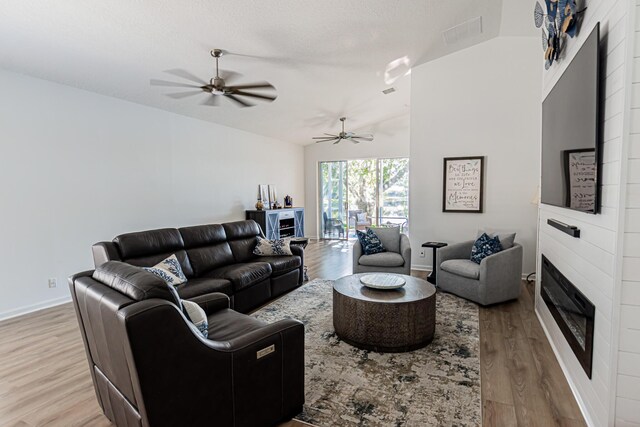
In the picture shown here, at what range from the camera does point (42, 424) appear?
6.44 ft

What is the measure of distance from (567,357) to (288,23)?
382 centimetres

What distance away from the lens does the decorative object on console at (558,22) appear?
7.32 ft

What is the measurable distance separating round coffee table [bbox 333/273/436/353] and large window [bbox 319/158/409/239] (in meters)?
5.31

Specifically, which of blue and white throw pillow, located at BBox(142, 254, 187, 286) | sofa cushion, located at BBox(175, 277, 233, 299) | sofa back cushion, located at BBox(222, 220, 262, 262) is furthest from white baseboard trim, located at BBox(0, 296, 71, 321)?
sofa back cushion, located at BBox(222, 220, 262, 262)

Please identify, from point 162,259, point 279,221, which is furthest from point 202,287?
point 279,221

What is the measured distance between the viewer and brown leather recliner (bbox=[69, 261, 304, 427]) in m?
1.34

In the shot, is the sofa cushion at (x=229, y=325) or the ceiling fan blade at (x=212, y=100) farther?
the ceiling fan blade at (x=212, y=100)

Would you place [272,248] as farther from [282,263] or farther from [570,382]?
[570,382]

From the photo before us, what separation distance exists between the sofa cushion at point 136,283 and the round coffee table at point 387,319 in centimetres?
162

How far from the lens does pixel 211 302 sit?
2502 mm

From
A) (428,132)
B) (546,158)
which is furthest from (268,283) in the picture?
(428,132)

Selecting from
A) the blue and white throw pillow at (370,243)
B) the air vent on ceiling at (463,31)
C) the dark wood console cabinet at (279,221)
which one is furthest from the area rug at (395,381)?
the dark wood console cabinet at (279,221)

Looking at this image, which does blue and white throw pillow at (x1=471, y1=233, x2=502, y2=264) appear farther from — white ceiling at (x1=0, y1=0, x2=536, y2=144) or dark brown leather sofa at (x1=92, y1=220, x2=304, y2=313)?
white ceiling at (x1=0, y1=0, x2=536, y2=144)

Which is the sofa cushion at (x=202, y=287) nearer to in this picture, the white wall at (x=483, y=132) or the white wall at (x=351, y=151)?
the white wall at (x=483, y=132)
